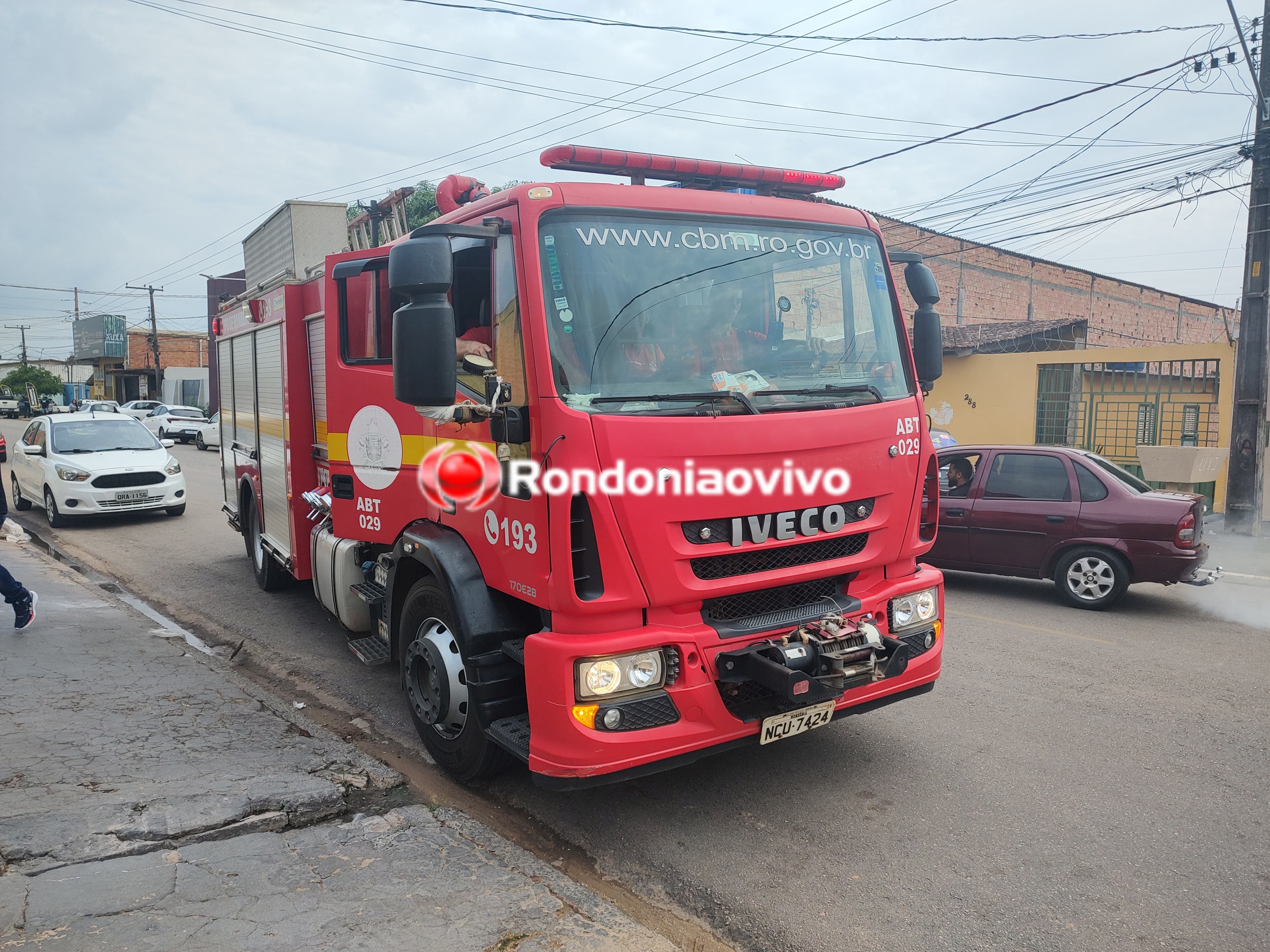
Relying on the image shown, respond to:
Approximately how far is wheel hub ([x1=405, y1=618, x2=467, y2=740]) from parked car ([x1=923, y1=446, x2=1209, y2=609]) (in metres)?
5.81

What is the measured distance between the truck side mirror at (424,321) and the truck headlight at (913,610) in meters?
2.26

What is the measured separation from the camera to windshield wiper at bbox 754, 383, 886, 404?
12.4 feet

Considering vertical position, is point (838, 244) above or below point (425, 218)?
below

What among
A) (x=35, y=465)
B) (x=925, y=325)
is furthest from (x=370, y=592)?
(x=35, y=465)

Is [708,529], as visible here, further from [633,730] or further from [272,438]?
[272,438]

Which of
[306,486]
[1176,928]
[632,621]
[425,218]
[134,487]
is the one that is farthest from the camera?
[134,487]

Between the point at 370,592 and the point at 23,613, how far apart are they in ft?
9.69

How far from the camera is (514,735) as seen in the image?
362cm

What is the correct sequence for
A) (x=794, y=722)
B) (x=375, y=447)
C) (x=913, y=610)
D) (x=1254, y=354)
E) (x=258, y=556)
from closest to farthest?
(x=794, y=722) → (x=913, y=610) → (x=375, y=447) → (x=258, y=556) → (x=1254, y=354)

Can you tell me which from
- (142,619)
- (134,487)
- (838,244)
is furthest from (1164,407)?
(134,487)

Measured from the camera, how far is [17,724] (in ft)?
15.2

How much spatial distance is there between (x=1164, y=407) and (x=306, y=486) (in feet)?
46.5

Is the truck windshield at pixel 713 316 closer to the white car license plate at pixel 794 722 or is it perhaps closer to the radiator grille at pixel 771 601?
the radiator grille at pixel 771 601

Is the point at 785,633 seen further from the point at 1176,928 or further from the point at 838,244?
the point at 838,244
